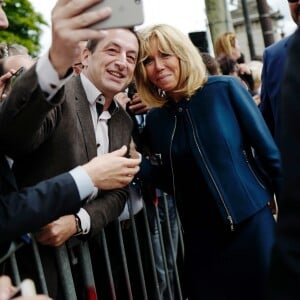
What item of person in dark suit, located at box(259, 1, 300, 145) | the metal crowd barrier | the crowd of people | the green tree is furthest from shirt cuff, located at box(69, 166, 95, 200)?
the green tree

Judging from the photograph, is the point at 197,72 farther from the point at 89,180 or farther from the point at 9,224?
the point at 9,224

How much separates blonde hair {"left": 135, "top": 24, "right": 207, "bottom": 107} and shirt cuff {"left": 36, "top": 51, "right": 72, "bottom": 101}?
1.10m

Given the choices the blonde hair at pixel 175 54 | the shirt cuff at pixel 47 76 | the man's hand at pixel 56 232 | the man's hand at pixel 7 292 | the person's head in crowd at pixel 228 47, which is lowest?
the person's head in crowd at pixel 228 47

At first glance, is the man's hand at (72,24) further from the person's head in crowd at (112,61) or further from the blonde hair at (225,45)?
the blonde hair at (225,45)

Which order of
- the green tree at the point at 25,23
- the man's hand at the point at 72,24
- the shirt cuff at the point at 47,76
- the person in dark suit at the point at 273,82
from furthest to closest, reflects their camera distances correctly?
the green tree at the point at 25,23, the person in dark suit at the point at 273,82, the shirt cuff at the point at 47,76, the man's hand at the point at 72,24

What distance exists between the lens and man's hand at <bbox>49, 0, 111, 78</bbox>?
1.48 m

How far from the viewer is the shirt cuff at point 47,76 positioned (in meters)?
1.66

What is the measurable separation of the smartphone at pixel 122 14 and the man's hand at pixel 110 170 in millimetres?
642

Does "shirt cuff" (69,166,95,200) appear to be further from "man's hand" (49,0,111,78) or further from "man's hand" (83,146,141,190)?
"man's hand" (49,0,111,78)

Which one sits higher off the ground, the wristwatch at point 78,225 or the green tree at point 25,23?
the wristwatch at point 78,225

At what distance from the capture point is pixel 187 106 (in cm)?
267

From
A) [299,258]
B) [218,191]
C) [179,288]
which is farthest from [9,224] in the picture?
[179,288]

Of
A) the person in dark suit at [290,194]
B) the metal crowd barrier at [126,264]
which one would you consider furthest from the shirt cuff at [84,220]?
the person in dark suit at [290,194]

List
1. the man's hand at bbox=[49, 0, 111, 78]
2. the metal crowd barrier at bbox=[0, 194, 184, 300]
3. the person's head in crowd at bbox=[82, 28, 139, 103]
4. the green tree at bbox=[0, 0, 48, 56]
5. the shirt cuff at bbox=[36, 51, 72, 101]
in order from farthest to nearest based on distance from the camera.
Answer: the green tree at bbox=[0, 0, 48, 56] < the person's head in crowd at bbox=[82, 28, 139, 103] < the metal crowd barrier at bbox=[0, 194, 184, 300] < the shirt cuff at bbox=[36, 51, 72, 101] < the man's hand at bbox=[49, 0, 111, 78]
